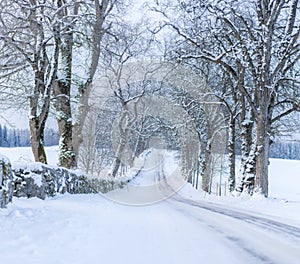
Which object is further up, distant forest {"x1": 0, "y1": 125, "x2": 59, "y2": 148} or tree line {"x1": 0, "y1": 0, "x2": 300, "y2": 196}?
tree line {"x1": 0, "y1": 0, "x2": 300, "y2": 196}

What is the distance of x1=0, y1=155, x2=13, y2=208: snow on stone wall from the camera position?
5.52 meters

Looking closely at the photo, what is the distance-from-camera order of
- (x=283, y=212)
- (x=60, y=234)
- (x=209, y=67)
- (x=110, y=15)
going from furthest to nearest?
(x=209, y=67), (x=110, y=15), (x=283, y=212), (x=60, y=234)

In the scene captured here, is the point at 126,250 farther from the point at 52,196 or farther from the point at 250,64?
the point at 250,64

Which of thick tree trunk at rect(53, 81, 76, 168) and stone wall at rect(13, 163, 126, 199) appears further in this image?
thick tree trunk at rect(53, 81, 76, 168)

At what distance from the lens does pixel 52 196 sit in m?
8.88

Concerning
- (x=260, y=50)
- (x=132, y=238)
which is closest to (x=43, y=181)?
(x=132, y=238)

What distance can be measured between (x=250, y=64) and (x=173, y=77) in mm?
10915

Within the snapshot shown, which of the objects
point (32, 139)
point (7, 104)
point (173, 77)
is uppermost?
point (173, 77)

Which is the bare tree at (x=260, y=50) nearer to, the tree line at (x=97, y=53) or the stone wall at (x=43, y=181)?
the tree line at (x=97, y=53)

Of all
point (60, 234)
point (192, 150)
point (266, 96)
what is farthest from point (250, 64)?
point (192, 150)

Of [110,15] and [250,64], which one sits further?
[110,15]

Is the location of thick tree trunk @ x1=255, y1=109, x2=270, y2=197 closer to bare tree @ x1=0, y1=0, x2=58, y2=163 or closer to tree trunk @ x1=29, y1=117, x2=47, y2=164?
bare tree @ x1=0, y1=0, x2=58, y2=163

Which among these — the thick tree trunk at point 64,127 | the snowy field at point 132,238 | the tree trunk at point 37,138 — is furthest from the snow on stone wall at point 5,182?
the thick tree trunk at point 64,127

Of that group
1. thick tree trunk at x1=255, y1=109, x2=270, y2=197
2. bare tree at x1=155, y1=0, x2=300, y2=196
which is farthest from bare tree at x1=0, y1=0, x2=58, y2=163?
thick tree trunk at x1=255, y1=109, x2=270, y2=197
